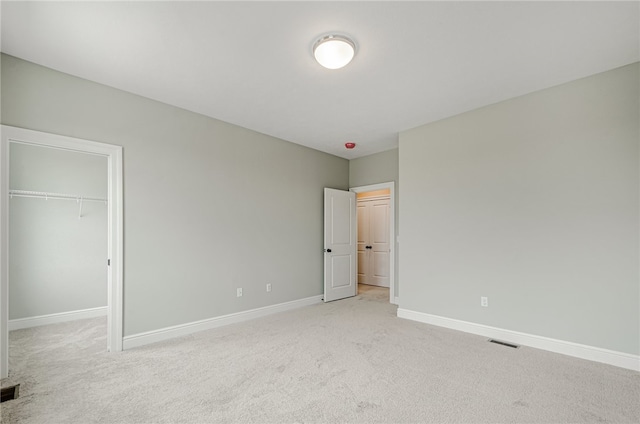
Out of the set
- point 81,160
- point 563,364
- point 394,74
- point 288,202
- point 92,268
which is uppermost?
point 394,74

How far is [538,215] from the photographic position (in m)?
3.17

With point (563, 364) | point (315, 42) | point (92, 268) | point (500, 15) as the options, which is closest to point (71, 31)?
point (315, 42)

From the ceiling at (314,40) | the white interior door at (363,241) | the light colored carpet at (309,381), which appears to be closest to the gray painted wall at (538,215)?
the ceiling at (314,40)

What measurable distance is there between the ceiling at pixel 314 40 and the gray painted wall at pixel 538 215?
345 mm

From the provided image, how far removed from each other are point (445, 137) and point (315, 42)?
236 centimetres

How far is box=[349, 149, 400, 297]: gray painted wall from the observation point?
5.24 meters

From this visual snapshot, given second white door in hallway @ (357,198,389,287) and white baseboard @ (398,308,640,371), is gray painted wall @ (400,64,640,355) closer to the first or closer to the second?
white baseboard @ (398,308,640,371)

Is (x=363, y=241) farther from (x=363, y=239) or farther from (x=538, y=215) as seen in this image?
(x=538, y=215)

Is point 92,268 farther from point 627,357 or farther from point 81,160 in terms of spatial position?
point 627,357

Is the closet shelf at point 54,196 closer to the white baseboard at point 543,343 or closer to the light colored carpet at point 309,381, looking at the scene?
the light colored carpet at point 309,381

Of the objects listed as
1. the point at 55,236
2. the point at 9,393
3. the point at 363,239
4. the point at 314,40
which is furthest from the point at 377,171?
the point at 9,393

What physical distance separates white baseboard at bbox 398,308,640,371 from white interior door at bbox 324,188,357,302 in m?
1.68

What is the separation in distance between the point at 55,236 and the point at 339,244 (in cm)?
425

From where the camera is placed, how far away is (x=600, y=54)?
2.55 m
